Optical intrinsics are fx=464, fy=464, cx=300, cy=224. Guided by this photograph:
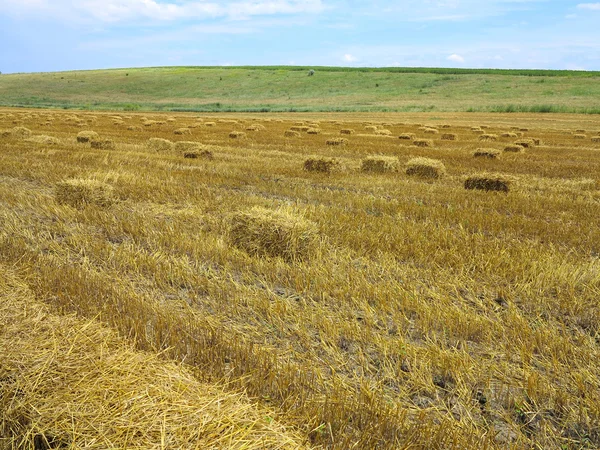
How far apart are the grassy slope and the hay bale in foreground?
206ft

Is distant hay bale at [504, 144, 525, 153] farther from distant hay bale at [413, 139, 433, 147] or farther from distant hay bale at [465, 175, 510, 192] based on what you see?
distant hay bale at [465, 175, 510, 192]

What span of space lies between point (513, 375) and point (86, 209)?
728 cm

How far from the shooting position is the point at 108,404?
8.24ft

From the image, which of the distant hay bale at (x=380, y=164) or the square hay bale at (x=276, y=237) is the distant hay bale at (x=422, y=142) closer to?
the distant hay bale at (x=380, y=164)

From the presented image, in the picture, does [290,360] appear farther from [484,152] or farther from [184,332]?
[484,152]

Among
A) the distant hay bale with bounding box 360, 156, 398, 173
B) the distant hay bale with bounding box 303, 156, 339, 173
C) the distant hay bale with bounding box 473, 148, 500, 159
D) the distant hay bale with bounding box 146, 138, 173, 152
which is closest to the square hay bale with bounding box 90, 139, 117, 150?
the distant hay bale with bounding box 146, 138, 173, 152

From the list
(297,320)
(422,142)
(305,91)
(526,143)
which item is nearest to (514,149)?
(526,143)

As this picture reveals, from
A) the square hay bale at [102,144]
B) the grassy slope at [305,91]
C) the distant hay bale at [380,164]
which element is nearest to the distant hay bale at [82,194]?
the distant hay bale at [380,164]

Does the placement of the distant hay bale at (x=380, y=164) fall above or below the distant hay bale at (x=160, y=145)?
below

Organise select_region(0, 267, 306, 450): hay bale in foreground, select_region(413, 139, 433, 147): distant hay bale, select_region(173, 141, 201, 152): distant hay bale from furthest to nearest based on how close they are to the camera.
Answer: select_region(413, 139, 433, 147): distant hay bale
select_region(173, 141, 201, 152): distant hay bale
select_region(0, 267, 306, 450): hay bale in foreground

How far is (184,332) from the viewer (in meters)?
3.96

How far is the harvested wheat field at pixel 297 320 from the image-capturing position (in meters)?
2.65

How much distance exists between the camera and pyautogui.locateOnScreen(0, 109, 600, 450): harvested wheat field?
2.65 metres

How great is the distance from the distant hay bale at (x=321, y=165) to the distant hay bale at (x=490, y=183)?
12.6 ft
